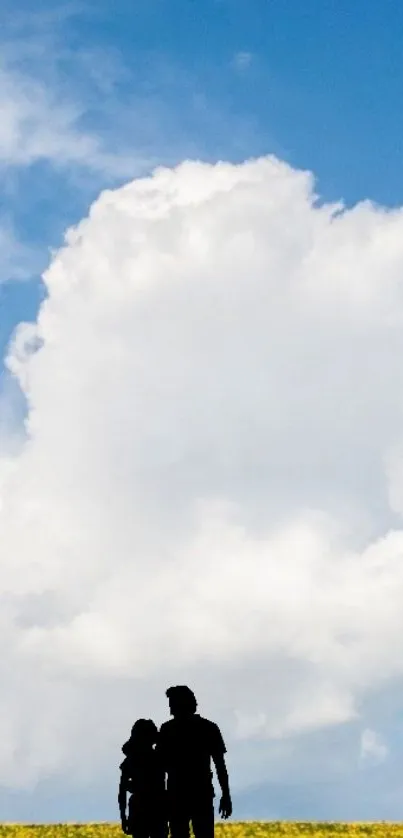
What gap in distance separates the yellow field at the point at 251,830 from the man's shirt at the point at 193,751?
43.8 feet

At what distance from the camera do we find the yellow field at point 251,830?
28969 mm

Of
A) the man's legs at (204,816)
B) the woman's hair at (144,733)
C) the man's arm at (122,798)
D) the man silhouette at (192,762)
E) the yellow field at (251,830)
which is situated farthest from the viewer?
the yellow field at (251,830)

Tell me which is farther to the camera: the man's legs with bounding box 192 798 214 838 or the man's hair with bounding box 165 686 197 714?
the man's legs with bounding box 192 798 214 838

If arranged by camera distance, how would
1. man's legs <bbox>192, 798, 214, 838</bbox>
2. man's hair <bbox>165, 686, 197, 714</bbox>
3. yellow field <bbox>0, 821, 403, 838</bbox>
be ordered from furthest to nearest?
yellow field <bbox>0, 821, 403, 838</bbox>, man's legs <bbox>192, 798, 214, 838</bbox>, man's hair <bbox>165, 686, 197, 714</bbox>

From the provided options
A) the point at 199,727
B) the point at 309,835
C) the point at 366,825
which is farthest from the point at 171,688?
the point at 366,825

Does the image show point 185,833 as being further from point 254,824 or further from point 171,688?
point 254,824

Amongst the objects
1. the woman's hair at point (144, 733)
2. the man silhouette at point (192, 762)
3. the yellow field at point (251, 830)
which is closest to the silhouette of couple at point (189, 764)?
the man silhouette at point (192, 762)

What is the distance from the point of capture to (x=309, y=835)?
2880 cm

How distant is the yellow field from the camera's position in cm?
2897

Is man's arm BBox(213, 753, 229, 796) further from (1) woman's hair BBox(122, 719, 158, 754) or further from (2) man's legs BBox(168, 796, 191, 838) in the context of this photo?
(1) woman's hair BBox(122, 719, 158, 754)

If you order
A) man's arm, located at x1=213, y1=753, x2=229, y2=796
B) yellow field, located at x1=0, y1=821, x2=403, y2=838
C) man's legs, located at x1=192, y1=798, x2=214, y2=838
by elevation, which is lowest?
man's legs, located at x1=192, y1=798, x2=214, y2=838

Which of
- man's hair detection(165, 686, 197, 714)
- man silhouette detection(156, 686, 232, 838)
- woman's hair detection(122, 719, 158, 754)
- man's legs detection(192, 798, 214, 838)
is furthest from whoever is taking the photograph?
woman's hair detection(122, 719, 158, 754)

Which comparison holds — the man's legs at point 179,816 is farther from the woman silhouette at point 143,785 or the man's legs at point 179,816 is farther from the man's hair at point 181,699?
the man's hair at point 181,699

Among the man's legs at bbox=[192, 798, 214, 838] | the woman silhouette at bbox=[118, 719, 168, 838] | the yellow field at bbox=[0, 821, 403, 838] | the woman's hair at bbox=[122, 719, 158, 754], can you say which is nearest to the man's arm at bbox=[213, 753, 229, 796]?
the man's legs at bbox=[192, 798, 214, 838]
